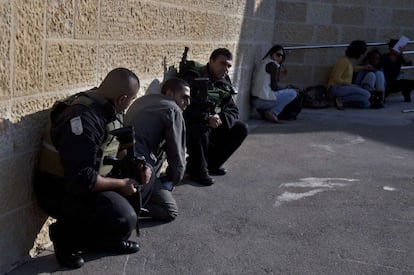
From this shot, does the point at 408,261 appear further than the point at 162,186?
No

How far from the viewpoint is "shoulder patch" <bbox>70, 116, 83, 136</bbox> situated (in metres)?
3.37

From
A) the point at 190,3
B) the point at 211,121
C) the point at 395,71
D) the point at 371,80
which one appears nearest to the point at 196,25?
the point at 190,3

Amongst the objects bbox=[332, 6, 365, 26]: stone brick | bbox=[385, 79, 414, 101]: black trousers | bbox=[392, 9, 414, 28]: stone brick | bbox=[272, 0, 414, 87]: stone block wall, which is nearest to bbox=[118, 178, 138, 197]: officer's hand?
bbox=[272, 0, 414, 87]: stone block wall

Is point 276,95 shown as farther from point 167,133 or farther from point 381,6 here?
point 167,133

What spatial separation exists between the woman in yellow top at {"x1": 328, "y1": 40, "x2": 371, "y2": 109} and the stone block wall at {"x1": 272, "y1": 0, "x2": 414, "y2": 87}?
328mm

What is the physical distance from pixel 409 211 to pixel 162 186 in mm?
1894

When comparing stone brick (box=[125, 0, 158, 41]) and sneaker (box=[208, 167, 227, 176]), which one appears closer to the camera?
stone brick (box=[125, 0, 158, 41])

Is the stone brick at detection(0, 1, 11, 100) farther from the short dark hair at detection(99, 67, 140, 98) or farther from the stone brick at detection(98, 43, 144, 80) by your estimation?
the stone brick at detection(98, 43, 144, 80)

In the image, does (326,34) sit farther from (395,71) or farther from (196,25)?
(196,25)

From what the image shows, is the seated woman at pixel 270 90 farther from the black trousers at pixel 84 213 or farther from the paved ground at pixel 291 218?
the black trousers at pixel 84 213

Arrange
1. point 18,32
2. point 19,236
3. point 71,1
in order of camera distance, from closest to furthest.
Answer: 1. point 18,32
2. point 19,236
3. point 71,1

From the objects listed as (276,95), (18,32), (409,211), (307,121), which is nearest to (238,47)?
(276,95)

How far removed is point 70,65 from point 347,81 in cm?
666

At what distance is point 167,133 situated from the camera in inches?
177
